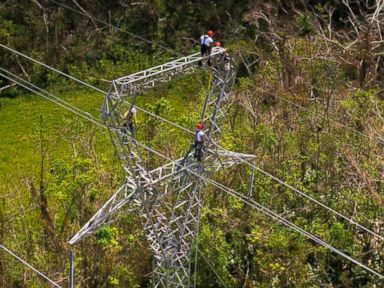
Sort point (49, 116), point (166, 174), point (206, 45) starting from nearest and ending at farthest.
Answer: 1. point (206, 45)
2. point (166, 174)
3. point (49, 116)

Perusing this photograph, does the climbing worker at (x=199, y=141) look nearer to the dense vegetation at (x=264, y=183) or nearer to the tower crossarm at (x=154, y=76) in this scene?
the tower crossarm at (x=154, y=76)

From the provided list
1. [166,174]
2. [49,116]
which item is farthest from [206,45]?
[49,116]

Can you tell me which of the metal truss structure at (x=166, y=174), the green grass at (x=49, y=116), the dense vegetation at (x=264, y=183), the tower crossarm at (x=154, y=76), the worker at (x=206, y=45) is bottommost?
the green grass at (x=49, y=116)

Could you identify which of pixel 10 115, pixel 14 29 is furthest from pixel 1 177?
pixel 14 29

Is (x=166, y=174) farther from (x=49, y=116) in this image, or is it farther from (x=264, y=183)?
(x=49, y=116)

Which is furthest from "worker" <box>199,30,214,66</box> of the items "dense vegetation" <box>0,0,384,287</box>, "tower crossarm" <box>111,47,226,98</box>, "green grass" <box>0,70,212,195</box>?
"green grass" <box>0,70,212,195</box>

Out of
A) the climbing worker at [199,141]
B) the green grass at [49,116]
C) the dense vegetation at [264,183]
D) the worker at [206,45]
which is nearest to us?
the climbing worker at [199,141]

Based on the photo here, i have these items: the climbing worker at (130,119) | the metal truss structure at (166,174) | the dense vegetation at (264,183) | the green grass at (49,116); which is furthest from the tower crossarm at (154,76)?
the green grass at (49,116)
